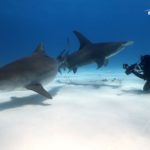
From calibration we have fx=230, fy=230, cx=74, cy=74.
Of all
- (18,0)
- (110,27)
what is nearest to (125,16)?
(110,27)

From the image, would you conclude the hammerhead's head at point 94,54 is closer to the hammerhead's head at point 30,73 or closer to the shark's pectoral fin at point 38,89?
the hammerhead's head at point 30,73

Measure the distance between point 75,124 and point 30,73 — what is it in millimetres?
2294

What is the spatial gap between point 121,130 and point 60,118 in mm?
1258

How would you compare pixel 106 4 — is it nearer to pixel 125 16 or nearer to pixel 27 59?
pixel 125 16

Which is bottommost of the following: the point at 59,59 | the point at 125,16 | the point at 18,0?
the point at 59,59

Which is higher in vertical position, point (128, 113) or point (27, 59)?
point (27, 59)

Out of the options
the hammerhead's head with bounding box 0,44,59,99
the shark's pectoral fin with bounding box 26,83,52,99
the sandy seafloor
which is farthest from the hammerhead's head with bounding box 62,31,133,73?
the shark's pectoral fin with bounding box 26,83,52,99

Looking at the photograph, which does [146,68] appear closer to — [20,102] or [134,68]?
[134,68]

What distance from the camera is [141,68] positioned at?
7.84 meters

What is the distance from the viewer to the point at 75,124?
161 inches

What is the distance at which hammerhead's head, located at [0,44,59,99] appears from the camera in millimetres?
5336

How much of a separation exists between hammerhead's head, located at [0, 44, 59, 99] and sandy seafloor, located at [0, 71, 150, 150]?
1.60ft

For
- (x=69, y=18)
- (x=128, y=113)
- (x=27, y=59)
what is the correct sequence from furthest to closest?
1. (x=69, y=18)
2. (x=27, y=59)
3. (x=128, y=113)

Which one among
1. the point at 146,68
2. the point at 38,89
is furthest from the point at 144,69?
the point at 38,89
